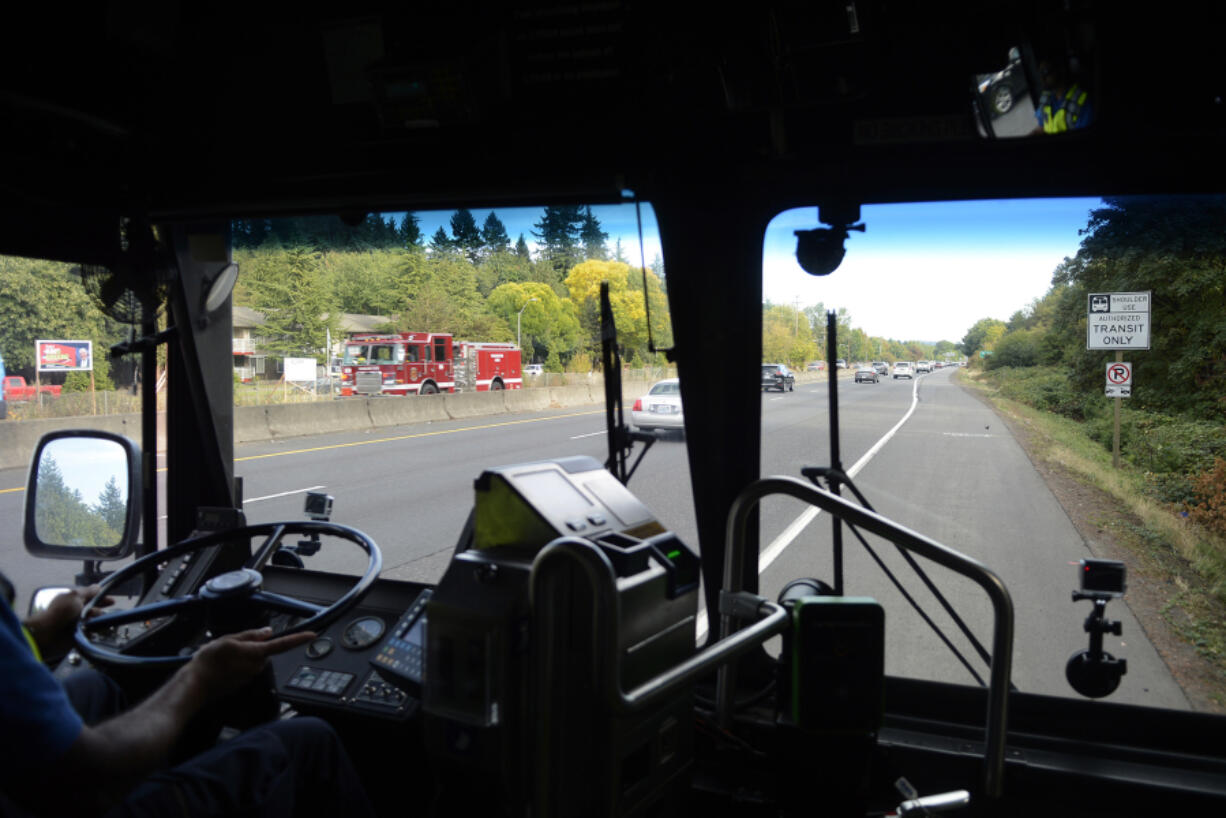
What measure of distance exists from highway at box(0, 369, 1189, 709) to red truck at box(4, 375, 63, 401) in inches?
12.3

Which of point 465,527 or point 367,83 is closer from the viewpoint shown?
point 465,527

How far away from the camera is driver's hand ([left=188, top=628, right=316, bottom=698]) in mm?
1750

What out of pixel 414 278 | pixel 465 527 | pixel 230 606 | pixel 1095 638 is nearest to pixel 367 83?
pixel 414 278

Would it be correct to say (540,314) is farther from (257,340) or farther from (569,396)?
(257,340)

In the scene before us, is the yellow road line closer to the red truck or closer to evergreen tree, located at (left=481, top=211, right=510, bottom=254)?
evergreen tree, located at (left=481, top=211, right=510, bottom=254)

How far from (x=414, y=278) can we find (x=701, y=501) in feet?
4.62

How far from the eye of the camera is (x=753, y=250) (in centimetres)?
255

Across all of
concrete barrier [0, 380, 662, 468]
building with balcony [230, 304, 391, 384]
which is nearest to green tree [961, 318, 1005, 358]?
concrete barrier [0, 380, 662, 468]

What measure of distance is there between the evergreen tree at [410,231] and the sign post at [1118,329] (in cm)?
228

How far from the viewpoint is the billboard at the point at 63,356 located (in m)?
2.74

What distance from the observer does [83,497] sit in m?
2.94

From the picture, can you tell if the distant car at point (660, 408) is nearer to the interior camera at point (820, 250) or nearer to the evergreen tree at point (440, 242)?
the interior camera at point (820, 250)

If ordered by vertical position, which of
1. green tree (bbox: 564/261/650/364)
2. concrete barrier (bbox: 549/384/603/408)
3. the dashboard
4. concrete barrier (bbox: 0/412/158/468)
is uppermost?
A: green tree (bbox: 564/261/650/364)

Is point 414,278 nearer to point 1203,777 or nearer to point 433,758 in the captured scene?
point 433,758
